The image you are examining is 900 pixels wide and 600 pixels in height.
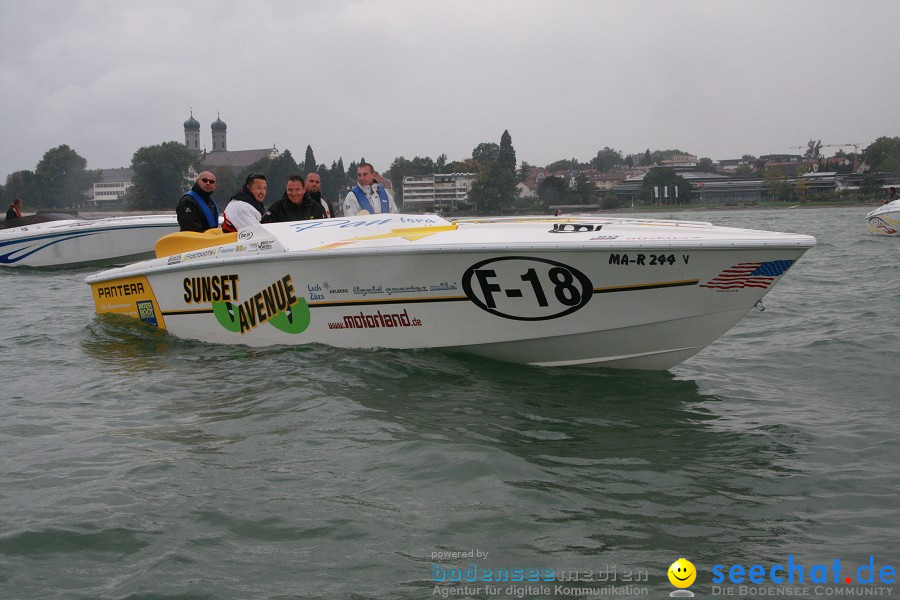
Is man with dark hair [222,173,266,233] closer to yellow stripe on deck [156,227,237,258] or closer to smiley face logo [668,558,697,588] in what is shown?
yellow stripe on deck [156,227,237,258]

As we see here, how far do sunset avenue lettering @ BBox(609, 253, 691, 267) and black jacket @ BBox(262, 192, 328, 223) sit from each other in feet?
10.6

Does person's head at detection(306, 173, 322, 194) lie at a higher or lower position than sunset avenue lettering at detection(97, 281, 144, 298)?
higher

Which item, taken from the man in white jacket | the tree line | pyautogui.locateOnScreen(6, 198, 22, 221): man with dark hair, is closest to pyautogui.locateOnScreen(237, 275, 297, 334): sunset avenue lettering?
the man in white jacket

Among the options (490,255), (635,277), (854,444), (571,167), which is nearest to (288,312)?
(490,255)

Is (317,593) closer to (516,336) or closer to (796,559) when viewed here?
(796,559)

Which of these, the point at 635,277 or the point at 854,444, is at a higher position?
the point at 635,277

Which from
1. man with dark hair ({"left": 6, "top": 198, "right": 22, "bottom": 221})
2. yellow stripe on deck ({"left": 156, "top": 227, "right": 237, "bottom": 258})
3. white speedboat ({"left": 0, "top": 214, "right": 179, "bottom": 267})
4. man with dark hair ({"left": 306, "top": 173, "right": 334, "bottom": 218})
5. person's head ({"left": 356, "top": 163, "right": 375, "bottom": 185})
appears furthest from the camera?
man with dark hair ({"left": 6, "top": 198, "right": 22, "bottom": 221})

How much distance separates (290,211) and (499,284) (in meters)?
2.71

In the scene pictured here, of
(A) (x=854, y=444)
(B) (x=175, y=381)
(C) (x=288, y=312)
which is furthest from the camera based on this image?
(C) (x=288, y=312)

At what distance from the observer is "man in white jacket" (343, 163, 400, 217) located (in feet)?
Answer: 27.7

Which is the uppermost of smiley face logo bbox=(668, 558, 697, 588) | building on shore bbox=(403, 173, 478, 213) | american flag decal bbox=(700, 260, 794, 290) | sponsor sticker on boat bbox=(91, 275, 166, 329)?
building on shore bbox=(403, 173, 478, 213)

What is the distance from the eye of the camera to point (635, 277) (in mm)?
5484

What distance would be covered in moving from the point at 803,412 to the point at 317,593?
355 cm

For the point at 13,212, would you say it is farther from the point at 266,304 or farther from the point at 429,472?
the point at 429,472
